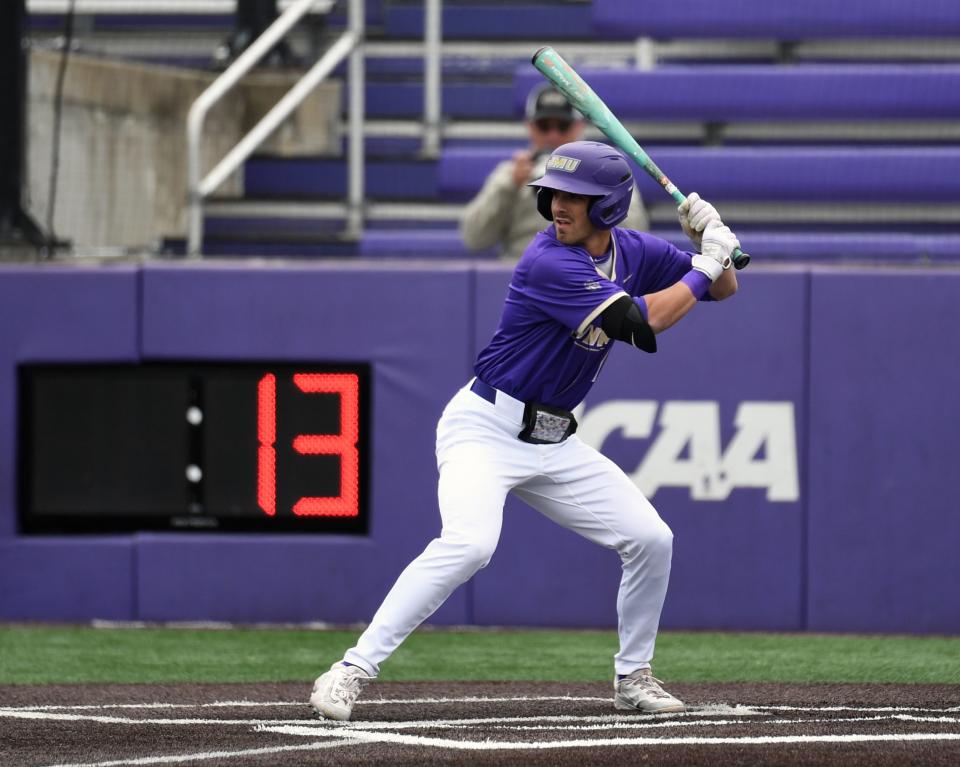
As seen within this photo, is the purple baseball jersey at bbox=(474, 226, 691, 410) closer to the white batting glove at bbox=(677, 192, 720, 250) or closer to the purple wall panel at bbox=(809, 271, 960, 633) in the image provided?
the white batting glove at bbox=(677, 192, 720, 250)

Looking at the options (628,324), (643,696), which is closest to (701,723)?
(643,696)

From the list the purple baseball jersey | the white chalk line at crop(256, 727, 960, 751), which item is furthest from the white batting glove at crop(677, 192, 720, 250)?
the white chalk line at crop(256, 727, 960, 751)

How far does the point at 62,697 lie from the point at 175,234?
5.08 m

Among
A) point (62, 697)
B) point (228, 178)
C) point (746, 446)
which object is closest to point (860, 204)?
point (746, 446)

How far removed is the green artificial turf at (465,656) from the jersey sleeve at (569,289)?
5.53ft

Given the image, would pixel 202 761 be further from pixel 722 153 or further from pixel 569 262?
pixel 722 153

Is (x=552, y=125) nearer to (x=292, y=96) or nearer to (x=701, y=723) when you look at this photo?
(x=292, y=96)

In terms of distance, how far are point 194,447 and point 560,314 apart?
2934 millimetres

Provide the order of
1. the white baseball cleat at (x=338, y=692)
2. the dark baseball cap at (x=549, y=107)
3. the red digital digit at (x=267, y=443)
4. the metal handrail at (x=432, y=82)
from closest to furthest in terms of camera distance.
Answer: the white baseball cleat at (x=338, y=692) → the red digital digit at (x=267, y=443) → the dark baseball cap at (x=549, y=107) → the metal handrail at (x=432, y=82)

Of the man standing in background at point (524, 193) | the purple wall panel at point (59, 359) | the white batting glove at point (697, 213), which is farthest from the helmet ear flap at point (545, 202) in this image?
the purple wall panel at point (59, 359)

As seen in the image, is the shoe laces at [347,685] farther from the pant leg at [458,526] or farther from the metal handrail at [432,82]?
the metal handrail at [432,82]

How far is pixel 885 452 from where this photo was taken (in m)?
7.96

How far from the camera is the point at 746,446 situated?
796cm

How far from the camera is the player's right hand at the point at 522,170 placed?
8.05m
